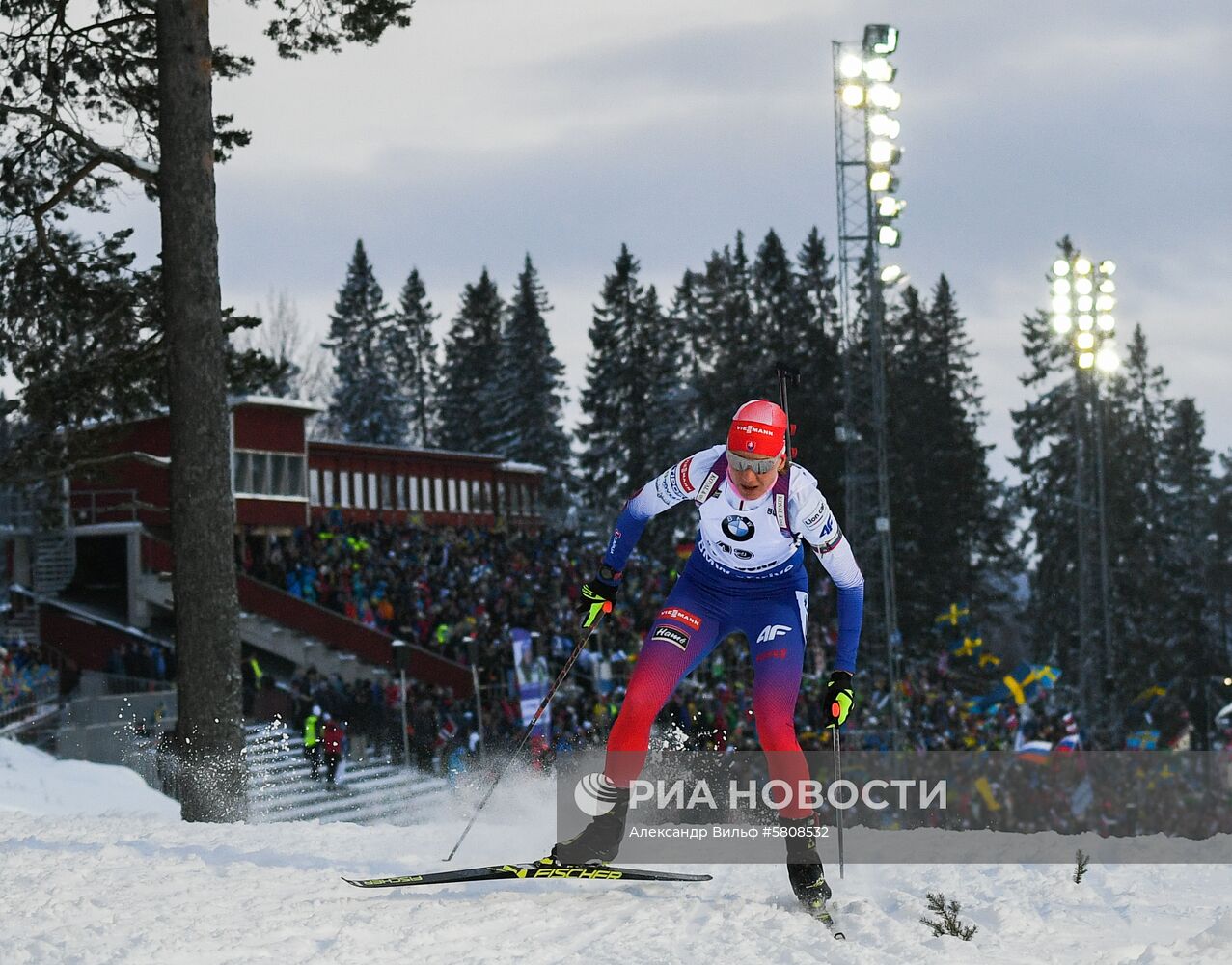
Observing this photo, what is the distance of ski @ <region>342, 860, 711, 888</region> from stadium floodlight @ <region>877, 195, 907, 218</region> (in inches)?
670

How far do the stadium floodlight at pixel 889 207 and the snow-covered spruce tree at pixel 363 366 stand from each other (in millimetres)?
43690

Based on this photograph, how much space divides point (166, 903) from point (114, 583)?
27.4m

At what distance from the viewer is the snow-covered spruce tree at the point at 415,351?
7338 cm

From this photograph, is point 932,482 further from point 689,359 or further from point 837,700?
point 837,700

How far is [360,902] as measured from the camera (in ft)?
17.3

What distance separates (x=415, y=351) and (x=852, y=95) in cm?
5467

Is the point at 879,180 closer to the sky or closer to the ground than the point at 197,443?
closer to the sky

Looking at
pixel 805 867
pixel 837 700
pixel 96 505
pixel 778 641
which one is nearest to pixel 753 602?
pixel 778 641

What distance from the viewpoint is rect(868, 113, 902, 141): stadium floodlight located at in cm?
2128

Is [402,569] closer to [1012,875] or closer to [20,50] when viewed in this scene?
[20,50]

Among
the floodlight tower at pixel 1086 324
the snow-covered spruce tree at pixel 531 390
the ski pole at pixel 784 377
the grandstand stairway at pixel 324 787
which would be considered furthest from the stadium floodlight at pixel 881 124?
the snow-covered spruce tree at pixel 531 390

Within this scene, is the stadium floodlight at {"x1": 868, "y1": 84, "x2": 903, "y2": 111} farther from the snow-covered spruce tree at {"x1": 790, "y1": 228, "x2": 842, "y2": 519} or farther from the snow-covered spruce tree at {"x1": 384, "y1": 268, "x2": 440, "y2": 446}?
the snow-covered spruce tree at {"x1": 384, "y1": 268, "x2": 440, "y2": 446}

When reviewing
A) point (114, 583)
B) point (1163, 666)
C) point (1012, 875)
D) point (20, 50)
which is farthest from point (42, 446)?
point (1163, 666)

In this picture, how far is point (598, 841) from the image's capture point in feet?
19.4
